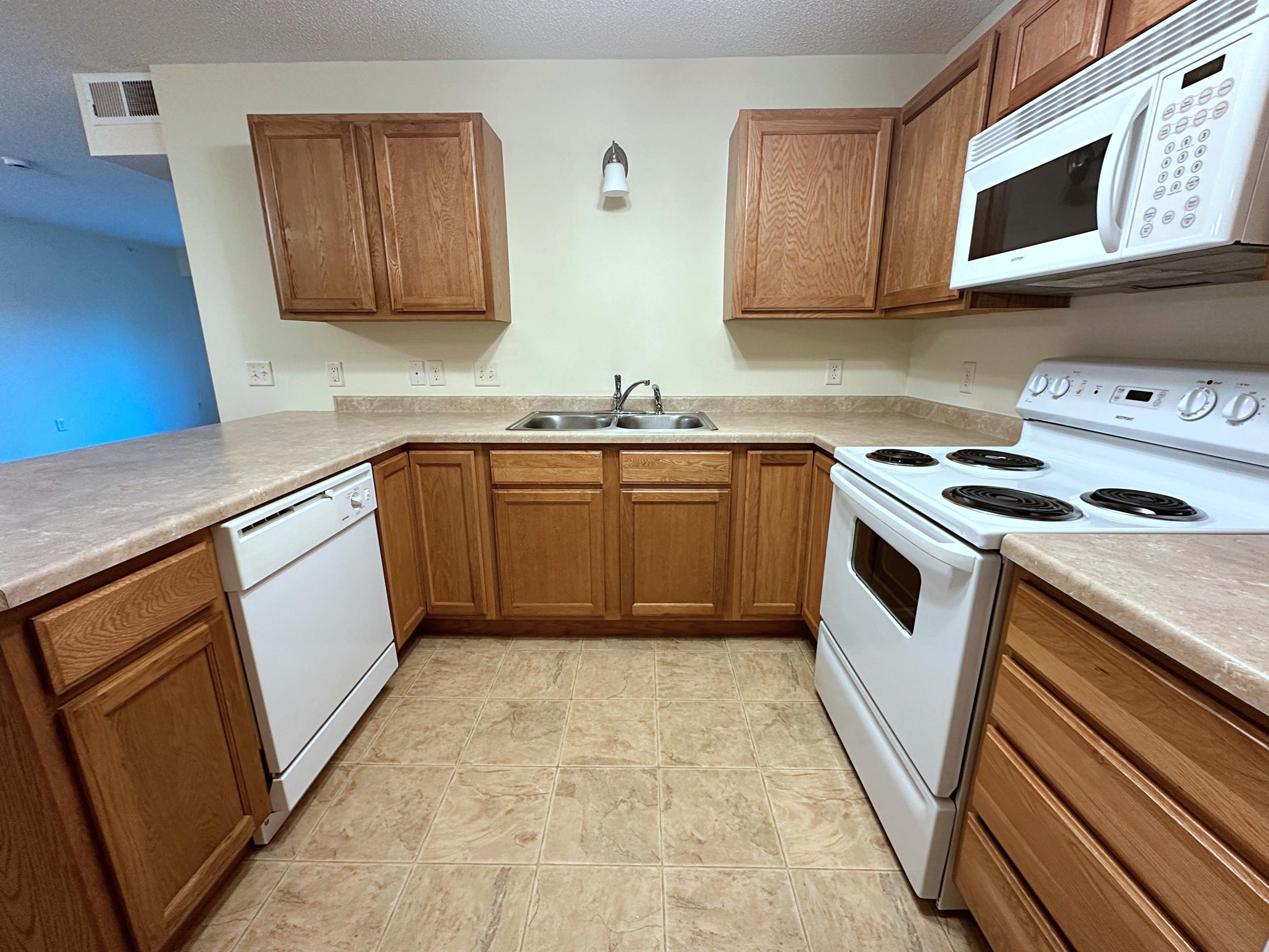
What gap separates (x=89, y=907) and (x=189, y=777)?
20 cm

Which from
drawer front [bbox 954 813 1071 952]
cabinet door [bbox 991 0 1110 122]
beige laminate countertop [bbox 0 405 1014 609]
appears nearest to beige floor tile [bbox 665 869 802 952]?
drawer front [bbox 954 813 1071 952]

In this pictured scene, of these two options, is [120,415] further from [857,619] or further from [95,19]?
[857,619]

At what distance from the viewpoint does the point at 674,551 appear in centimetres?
199

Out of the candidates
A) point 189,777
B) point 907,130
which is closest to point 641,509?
point 189,777

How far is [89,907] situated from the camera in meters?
0.80

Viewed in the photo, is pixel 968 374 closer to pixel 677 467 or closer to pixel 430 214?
pixel 677 467

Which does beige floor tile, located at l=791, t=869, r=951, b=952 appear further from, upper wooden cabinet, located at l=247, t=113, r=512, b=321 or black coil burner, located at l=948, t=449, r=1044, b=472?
upper wooden cabinet, located at l=247, t=113, r=512, b=321

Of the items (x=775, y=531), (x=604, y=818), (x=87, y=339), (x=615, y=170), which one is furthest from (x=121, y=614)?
(x=87, y=339)

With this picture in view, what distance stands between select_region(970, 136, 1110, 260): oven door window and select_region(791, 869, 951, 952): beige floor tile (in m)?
1.48

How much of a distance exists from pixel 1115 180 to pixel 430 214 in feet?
6.61

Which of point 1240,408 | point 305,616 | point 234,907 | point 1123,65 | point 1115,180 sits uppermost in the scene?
point 1123,65

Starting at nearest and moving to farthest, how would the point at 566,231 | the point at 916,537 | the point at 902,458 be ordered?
the point at 916,537, the point at 902,458, the point at 566,231

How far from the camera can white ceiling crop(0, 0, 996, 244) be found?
175 cm

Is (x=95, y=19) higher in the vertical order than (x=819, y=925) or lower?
higher
